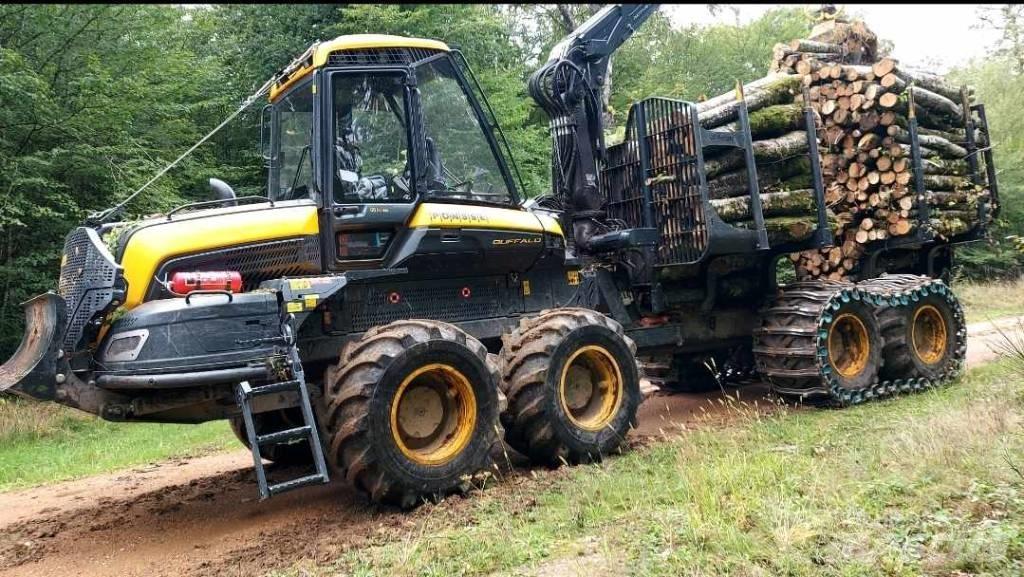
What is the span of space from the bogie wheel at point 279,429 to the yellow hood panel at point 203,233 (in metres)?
1.23

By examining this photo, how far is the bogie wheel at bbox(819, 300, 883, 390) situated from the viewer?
26.5ft

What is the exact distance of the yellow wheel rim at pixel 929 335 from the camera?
884 centimetres

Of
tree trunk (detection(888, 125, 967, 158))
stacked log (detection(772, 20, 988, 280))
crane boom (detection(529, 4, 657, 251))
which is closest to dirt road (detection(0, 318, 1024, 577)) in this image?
crane boom (detection(529, 4, 657, 251))

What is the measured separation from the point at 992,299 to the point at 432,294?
720 inches

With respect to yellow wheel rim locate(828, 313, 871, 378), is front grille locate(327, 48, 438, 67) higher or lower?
higher

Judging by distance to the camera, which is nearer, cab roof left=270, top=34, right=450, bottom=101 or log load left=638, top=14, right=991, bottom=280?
cab roof left=270, top=34, right=450, bottom=101

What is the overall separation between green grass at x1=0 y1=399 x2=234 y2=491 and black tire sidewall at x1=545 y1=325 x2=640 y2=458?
4.53 m

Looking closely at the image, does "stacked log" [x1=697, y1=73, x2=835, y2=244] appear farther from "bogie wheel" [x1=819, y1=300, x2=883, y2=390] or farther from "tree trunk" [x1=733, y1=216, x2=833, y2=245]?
"bogie wheel" [x1=819, y1=300, x2=883, y2=390]

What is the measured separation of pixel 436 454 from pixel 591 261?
2920 mm

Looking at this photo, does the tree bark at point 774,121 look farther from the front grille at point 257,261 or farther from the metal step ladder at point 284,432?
the metal step ladder at point 284,432

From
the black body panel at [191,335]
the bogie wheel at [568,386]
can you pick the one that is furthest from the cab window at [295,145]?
the bogie wheel at [568,386]

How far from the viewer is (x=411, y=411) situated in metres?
5.71

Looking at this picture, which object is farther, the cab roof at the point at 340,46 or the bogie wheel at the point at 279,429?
the bogie wheel at the point at 279,429

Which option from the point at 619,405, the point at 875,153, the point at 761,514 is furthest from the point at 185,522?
the point at 875,153
